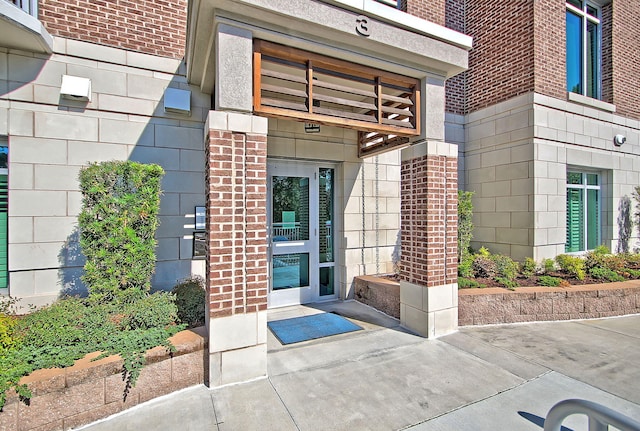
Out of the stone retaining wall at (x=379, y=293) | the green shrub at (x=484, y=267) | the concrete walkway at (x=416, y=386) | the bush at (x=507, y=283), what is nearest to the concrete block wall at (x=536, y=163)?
the green shrub at (x=484, y=267)

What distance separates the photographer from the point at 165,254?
4.77 m

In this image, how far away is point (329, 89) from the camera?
3941 millimetres

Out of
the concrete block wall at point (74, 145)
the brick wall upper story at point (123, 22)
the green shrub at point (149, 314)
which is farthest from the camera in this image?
the brick wall upper story at point (123, 22)

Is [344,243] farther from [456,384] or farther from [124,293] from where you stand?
[124,293]

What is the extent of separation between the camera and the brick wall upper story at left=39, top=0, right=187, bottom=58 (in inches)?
170

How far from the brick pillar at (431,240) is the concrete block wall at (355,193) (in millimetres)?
1530

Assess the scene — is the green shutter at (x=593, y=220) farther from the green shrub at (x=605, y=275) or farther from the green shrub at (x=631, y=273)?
the green shrub at (x=605, y=275)

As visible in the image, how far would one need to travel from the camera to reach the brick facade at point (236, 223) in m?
3.20

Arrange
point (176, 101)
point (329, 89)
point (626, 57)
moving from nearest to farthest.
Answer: point (329, 89) → point (176, 101) → point (626, 57)

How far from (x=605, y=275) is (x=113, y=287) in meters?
7.91

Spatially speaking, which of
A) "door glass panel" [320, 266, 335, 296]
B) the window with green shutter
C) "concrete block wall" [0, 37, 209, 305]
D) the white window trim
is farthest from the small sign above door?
the white window trim

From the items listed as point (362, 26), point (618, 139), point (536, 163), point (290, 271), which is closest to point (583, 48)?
point (618, 139)

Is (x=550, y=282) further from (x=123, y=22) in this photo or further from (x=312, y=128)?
(x=123, y=22)

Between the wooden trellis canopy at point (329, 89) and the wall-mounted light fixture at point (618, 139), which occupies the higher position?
the wall-mounted light fixture at point (618, 139)
